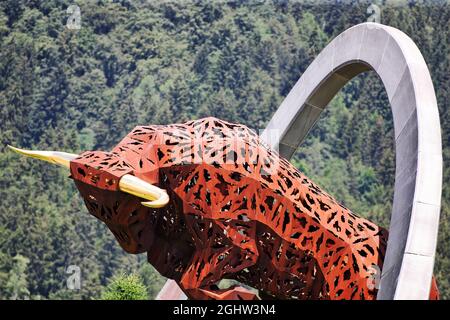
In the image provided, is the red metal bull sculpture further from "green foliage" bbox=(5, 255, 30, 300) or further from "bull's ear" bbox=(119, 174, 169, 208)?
"green foliage" bbox=(5, 255, 30, 300)

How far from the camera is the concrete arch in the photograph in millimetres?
13406

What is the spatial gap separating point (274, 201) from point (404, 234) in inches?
70.4

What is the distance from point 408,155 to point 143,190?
9.55ft

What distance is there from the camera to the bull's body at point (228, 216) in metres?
14.5

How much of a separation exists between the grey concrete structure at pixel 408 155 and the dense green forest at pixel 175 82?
88.0 ft

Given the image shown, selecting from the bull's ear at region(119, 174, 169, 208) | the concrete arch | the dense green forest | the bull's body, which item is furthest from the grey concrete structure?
the dense green forest

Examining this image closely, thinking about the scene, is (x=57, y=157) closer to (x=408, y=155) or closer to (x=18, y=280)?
(x=408, y=155)

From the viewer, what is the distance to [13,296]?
38.6 meters

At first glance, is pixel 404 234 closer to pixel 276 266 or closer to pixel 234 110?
pixel 276 266

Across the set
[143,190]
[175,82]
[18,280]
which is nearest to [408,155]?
[143,190]

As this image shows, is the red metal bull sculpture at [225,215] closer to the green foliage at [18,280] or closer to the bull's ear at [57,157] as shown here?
the bull's ear at [57,157]

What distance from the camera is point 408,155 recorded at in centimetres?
1421

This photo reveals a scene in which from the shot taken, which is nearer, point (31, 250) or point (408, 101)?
point (408, 101)
